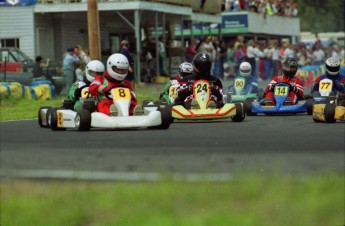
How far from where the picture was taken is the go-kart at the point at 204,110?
17.4 meters

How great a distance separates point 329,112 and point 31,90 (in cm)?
1278

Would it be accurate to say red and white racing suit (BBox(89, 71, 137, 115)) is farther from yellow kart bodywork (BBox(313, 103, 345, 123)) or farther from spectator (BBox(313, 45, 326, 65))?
spectator (BBox(313, 45, 326, 65))

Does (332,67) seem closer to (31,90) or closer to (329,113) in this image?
(329,113)

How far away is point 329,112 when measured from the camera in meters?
16.5

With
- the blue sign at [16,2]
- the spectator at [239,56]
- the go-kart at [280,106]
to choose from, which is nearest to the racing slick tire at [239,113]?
the go-kart at [280,106]

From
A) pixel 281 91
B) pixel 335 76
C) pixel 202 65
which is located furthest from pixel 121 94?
pixel 335 76

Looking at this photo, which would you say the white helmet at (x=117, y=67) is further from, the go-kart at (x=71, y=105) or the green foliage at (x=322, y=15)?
the green foliage at (x=322, y=15)

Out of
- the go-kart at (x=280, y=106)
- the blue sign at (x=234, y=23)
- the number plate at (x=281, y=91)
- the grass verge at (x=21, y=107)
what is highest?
the blue sign at (x=234, y=23)

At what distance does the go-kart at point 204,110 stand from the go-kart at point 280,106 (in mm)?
2147

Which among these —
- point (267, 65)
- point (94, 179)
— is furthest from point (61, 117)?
point (267, 65)

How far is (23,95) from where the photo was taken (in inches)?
1075

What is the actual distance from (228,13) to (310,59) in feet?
15.2

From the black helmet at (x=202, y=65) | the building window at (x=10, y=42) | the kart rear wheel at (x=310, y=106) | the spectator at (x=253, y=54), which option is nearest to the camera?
the black helmet at (x=202, y=65)

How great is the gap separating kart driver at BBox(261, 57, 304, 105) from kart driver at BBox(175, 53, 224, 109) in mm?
2253
